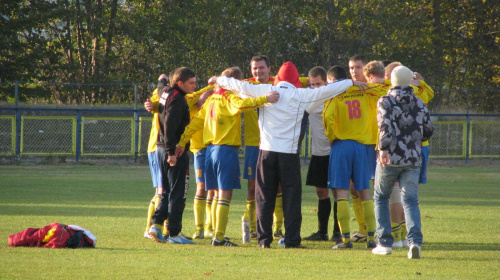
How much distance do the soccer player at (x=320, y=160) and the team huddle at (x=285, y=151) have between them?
0.01m

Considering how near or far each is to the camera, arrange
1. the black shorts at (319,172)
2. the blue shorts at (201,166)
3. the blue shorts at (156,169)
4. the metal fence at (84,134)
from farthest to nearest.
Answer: the metal fence at (84,134)
the blue shorts at (201,166)
the black shorts at (319,172)
the blue shorts at (156,169)

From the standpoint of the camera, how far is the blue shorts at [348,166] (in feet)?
26.4

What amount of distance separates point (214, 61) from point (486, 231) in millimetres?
21640

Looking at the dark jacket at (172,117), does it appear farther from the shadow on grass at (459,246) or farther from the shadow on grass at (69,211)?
the shadow on grass at (459,246)

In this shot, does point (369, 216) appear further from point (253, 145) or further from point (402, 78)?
point (402, 78)

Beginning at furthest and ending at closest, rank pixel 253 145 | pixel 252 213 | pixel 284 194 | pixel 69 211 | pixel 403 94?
1. pixel 69 211
2. pixel 252 213
3. pixel 253 145
4. pixel 284 194
5. pixel 403 94

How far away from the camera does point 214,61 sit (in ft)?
98.4

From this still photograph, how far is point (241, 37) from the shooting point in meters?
30.4

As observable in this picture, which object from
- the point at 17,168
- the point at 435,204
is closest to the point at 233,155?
the point at 435,204

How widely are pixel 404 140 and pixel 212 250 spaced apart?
2.39 meters

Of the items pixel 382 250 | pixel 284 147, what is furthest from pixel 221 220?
pixel 382 250

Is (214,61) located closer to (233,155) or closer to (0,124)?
(0,124)

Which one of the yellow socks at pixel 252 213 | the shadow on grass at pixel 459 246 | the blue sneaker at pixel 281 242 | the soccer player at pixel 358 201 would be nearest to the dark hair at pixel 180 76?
the yellow socks at pixel 252 213

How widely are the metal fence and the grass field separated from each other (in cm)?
839
